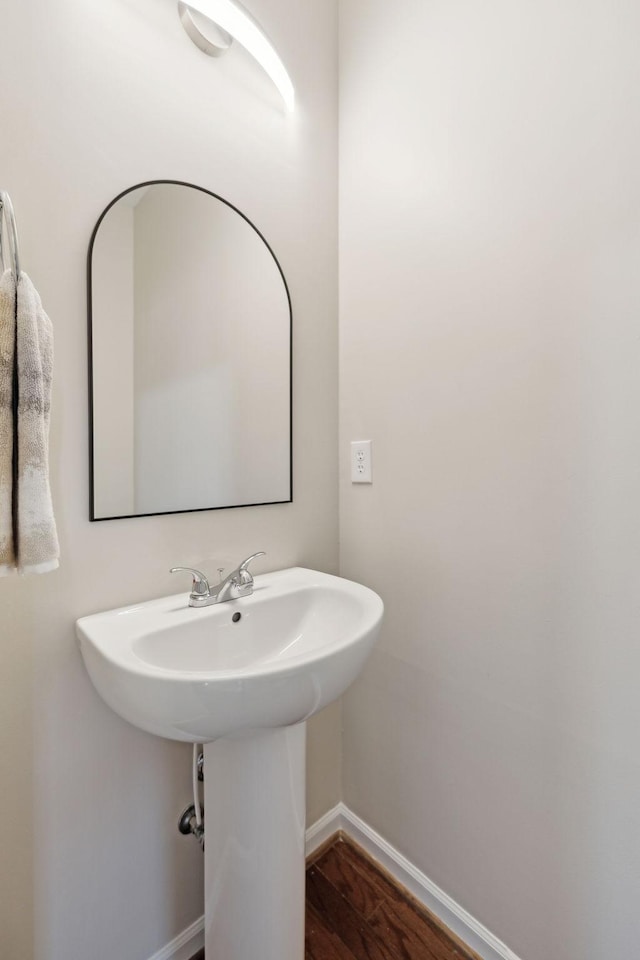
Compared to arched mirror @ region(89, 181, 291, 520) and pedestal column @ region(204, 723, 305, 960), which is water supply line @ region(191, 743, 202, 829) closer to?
pedestal column @ region(204, 723, 305, 960)

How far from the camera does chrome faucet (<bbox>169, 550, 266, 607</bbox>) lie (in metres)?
0.91

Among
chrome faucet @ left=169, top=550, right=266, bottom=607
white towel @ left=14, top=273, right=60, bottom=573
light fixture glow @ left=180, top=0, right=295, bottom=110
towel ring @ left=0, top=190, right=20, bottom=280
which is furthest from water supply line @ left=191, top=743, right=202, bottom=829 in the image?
light fixture glow @ left=180, top=0, right=295, bottom=110

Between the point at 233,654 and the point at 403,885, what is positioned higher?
the point at 233,654

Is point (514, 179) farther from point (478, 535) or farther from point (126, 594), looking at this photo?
point (126, 594)

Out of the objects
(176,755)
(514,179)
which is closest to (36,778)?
(176,755)

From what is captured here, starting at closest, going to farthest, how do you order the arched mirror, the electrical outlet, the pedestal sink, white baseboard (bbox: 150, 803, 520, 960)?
the pedestal sink
the arched mirror
white baseboard (bbox: 150, 803, 520, 960)
the electrical outlet

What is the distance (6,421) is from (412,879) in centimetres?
Answer: 145

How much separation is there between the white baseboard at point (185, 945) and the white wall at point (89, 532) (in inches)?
1.0

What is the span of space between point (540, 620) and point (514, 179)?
0.94 m

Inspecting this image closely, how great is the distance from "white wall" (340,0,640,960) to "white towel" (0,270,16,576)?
0.86 m

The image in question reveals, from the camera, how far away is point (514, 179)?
913mm

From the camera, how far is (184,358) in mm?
1016

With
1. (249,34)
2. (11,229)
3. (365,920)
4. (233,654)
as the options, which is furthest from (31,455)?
(365,920)

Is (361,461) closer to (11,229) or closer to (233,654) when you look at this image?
(233,654)
